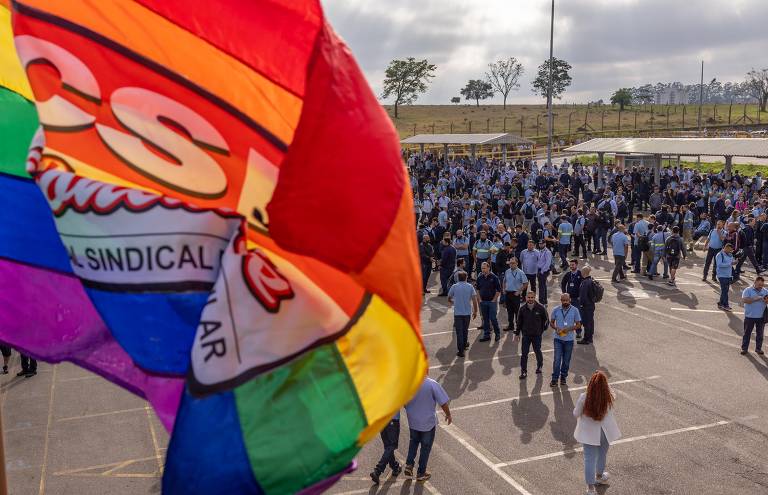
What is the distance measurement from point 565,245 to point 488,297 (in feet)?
25.2

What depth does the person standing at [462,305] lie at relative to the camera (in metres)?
14.7

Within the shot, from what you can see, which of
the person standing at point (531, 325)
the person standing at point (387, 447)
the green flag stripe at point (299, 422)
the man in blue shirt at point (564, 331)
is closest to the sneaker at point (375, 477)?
the person standing at point (387, 447)

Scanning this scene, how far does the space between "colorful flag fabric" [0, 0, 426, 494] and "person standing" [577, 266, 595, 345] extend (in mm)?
10930

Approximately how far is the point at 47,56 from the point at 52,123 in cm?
40

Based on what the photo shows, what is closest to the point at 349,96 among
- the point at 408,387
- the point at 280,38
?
the point at 280,38

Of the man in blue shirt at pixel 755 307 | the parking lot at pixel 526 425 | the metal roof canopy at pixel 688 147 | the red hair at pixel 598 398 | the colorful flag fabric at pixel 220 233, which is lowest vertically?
the parking lot at pixel 526 425

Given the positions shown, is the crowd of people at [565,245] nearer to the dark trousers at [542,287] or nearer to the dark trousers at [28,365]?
the dark trousers at [542,287]

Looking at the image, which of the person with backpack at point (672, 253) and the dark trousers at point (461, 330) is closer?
the dark trousers at point (461, 330)

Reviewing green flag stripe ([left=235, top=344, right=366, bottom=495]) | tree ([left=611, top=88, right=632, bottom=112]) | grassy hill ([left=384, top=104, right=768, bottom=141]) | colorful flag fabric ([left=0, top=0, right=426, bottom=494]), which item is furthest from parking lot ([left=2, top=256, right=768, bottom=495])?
tree ([left=611, top=88, right=632, bottom=112])

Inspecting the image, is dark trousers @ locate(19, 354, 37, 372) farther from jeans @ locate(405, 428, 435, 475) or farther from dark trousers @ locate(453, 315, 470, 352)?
jeans @ locate(405, 428, 435, 475)

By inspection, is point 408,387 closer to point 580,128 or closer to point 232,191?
point 232,191

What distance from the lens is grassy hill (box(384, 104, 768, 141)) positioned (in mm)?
84062

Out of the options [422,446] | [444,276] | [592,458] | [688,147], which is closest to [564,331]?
[592,458]

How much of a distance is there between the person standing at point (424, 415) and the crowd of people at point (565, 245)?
0.06 feet
